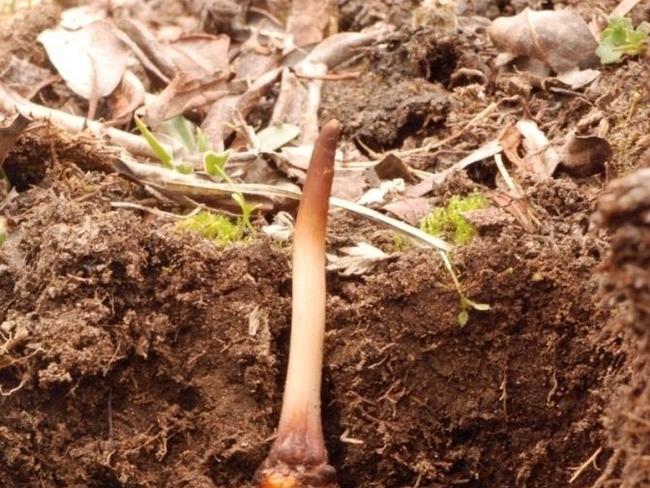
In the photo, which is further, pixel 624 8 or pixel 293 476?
pixel 624 8

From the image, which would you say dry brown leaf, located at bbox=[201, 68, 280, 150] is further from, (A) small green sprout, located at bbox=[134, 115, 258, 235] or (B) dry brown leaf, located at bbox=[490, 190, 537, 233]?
(B) dry brown leaf, located at bbox=[490, 190, 537, 233]

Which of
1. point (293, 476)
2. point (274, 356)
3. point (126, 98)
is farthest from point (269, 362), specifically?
point (126, 98)

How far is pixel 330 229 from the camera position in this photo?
2.38 metres

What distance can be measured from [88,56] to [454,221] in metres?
1.42

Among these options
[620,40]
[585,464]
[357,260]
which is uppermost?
[620,40]

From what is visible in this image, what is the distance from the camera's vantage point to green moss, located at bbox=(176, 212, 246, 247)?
2.32 meters

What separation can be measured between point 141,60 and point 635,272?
2.13 m

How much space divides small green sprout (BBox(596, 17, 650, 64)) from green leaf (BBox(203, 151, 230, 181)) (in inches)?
42.1

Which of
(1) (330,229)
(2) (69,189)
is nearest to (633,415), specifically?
(1) (330,229)

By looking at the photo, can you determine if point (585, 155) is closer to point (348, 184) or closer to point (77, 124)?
point (348, 184)

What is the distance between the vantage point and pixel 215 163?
8.08 feet

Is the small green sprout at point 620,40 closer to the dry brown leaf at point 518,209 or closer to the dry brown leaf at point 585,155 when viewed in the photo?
the dry brown leaf at point 585,155

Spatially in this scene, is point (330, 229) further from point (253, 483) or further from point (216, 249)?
point (253, 483)

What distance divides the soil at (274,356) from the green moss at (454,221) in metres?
0.04
